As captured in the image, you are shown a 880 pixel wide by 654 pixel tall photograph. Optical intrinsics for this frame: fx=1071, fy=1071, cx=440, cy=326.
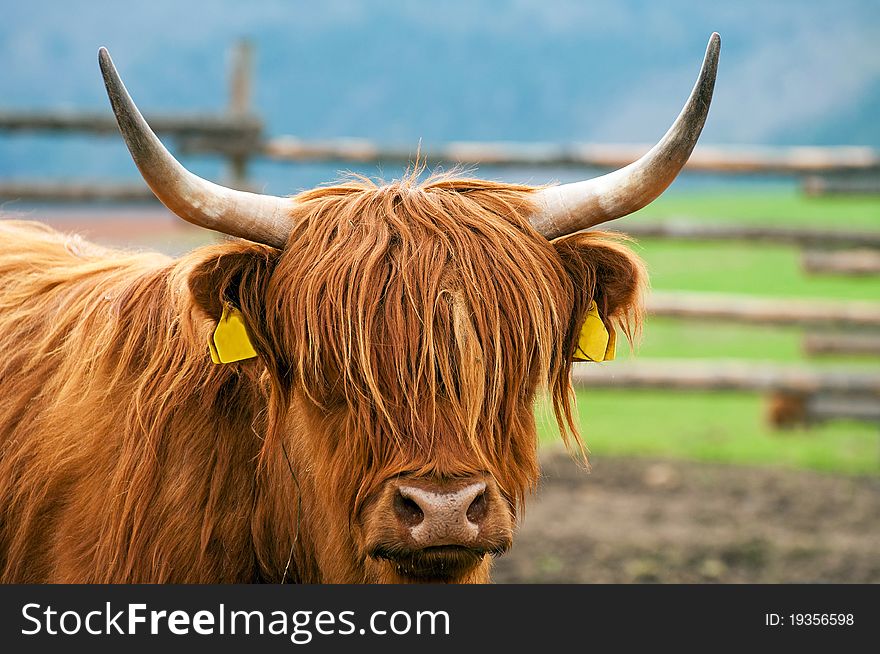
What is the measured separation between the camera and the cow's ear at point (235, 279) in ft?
9.02

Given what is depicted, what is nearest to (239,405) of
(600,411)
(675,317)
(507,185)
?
(507,185)

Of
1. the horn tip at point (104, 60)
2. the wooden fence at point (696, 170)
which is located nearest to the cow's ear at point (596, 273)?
the horn tip at point (104, 60)

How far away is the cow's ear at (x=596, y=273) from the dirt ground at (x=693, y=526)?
102 inches

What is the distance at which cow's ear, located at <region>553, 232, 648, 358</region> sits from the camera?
300 cm

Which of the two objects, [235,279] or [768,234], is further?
[768,234]

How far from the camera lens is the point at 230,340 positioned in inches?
111

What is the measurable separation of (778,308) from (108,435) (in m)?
7.72

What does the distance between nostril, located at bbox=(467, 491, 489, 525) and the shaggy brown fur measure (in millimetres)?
67

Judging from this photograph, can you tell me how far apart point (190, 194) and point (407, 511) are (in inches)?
36.9

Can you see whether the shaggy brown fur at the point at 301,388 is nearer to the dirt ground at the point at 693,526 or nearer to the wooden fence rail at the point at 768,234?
the dirt ground at the point at 693,526

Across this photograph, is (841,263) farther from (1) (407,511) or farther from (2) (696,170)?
(1) (407,511)

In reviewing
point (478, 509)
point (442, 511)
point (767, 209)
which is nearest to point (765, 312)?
point (478, 509)

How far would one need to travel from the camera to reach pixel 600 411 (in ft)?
39.8

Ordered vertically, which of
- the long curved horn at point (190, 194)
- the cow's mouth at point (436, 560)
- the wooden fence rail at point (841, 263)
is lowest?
the cow's mouth at point (436, 560)
